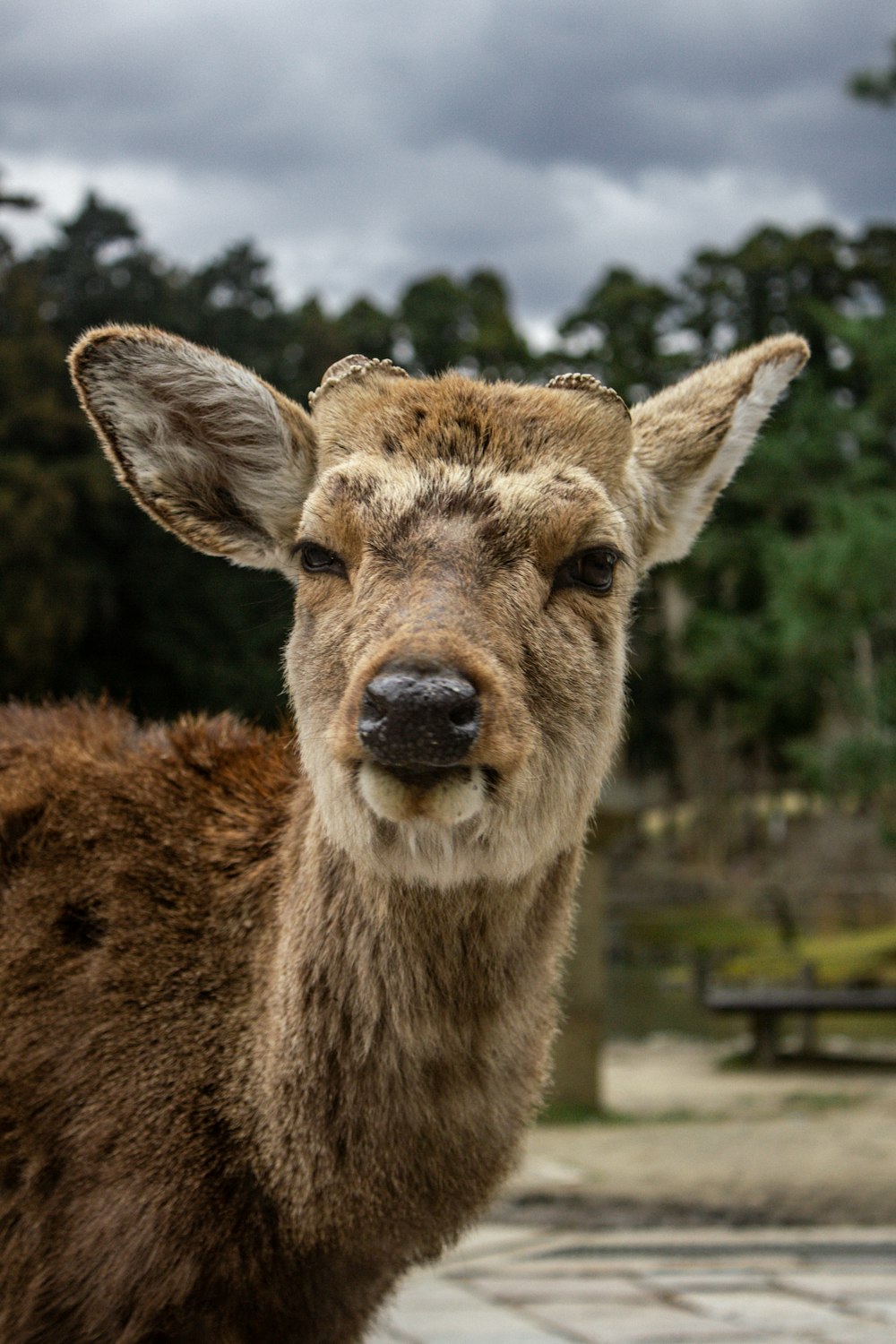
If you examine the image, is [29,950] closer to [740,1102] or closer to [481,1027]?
[481,1027]

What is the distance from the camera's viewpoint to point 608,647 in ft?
11.8

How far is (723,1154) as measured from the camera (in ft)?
34.0

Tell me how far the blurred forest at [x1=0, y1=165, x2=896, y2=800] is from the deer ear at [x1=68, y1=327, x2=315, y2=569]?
9.83 meters

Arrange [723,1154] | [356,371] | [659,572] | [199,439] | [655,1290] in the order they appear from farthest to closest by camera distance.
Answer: [659,572]
[723,1154]
[655,1290]
[199,439]
[356,371]

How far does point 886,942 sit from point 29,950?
20.0m

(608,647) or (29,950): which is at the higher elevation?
(608,647)

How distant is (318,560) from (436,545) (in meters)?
A: 0.39

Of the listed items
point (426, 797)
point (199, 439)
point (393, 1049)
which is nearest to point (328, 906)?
point (393, 1049)

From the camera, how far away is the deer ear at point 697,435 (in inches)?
167

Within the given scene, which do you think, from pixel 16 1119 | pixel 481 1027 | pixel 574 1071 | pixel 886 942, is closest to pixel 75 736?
pixel 16 1119

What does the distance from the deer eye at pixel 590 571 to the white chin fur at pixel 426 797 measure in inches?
27.3

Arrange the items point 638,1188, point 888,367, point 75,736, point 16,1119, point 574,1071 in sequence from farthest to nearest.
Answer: point 888,367, point 574,1071, point 638,1188, point 75,736, point 16,1119

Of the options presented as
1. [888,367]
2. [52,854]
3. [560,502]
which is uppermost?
[888,367]

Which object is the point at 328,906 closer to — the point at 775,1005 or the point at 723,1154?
the point at 723,1154
